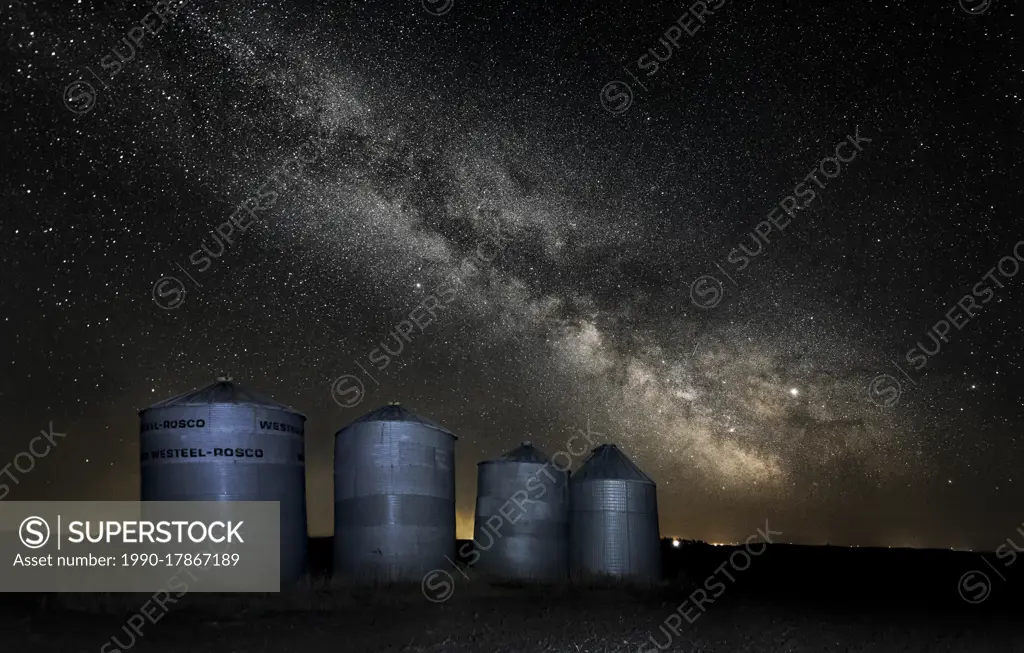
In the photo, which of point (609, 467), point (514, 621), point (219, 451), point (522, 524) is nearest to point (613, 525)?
point (609, 467)

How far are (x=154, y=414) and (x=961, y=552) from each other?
1946 inches

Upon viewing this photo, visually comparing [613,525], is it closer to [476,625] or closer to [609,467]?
[609,467]

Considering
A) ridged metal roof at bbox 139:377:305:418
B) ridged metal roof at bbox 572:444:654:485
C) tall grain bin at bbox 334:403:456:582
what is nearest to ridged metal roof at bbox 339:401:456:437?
tall grain bin at bbox 334:403:456:582

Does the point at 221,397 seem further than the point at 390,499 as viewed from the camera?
No

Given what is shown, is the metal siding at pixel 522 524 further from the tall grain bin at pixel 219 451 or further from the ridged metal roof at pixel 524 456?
the tall grain bin at pixel 219 451

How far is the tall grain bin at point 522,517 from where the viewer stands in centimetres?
2914

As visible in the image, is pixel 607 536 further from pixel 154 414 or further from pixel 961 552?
pixel 961 552

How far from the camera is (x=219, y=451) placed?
24.4m

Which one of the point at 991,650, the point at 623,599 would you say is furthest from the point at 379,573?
the point at 991,650

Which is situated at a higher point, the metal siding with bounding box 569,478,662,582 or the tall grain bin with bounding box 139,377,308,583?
the tall grain bin with bounding box 139,377,308,583

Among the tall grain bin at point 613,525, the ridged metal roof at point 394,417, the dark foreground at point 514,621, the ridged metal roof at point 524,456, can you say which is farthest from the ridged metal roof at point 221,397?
the tall grain bin at point 613,525

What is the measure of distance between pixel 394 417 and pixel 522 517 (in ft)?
18.8

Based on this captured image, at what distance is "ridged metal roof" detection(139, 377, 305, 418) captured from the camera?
81.0 feet

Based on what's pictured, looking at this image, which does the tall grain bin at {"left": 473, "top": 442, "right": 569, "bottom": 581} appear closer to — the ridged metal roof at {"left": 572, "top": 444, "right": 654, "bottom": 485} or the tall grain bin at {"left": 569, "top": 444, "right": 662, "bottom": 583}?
the tall grain bin at {"left": 569, "top": 444, "right": 662, "bottom": 583}
